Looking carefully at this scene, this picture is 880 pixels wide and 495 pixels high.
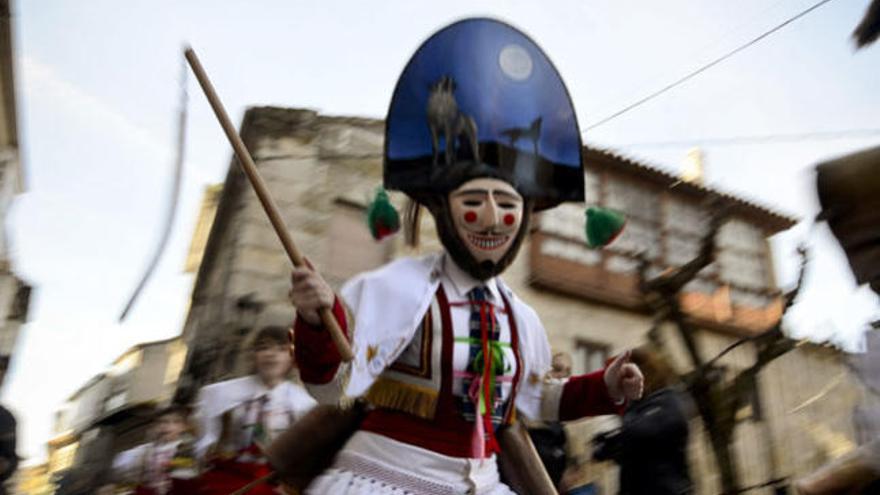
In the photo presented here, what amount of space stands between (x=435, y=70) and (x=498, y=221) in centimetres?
65

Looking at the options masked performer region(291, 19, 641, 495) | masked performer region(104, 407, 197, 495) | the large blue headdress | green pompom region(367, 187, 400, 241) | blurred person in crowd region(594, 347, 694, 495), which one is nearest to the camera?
masked performer region(291, 19, 641, 495)

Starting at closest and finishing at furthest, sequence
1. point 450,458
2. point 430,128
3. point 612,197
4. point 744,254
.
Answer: point 450,458 < point 430,128 < point 612,197 < point 744,254

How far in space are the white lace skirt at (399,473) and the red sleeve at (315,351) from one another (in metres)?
0.26

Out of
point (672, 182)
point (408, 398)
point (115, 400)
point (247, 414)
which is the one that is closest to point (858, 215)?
point (408, 398)

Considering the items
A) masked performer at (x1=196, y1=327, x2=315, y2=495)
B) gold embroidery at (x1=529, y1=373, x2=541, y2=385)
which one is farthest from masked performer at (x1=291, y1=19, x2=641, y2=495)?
masked performer at (x1=196, y1=327, x2=315, y2=495)

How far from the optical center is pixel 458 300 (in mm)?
2420

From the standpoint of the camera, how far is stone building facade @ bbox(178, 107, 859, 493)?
32.7ft

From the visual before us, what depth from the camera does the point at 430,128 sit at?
8.54ft

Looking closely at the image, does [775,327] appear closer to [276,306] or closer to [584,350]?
[584,350]

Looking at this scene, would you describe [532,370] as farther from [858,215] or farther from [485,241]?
[858,215]

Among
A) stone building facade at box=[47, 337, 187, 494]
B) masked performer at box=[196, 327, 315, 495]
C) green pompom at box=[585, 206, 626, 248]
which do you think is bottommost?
stone building facade at box=[47, 337, 187, 494]

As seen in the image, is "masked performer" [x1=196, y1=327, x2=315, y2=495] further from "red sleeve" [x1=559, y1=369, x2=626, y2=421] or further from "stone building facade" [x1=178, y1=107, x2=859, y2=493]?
"stone building facade" [x1=178, y1=107, x2=859, y2=493]

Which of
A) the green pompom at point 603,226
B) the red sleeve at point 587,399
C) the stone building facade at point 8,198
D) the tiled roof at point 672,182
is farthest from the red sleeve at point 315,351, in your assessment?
the stone building facade at point 8,198

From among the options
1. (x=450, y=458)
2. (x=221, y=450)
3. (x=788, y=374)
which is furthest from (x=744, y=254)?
(x=450, y=458)
